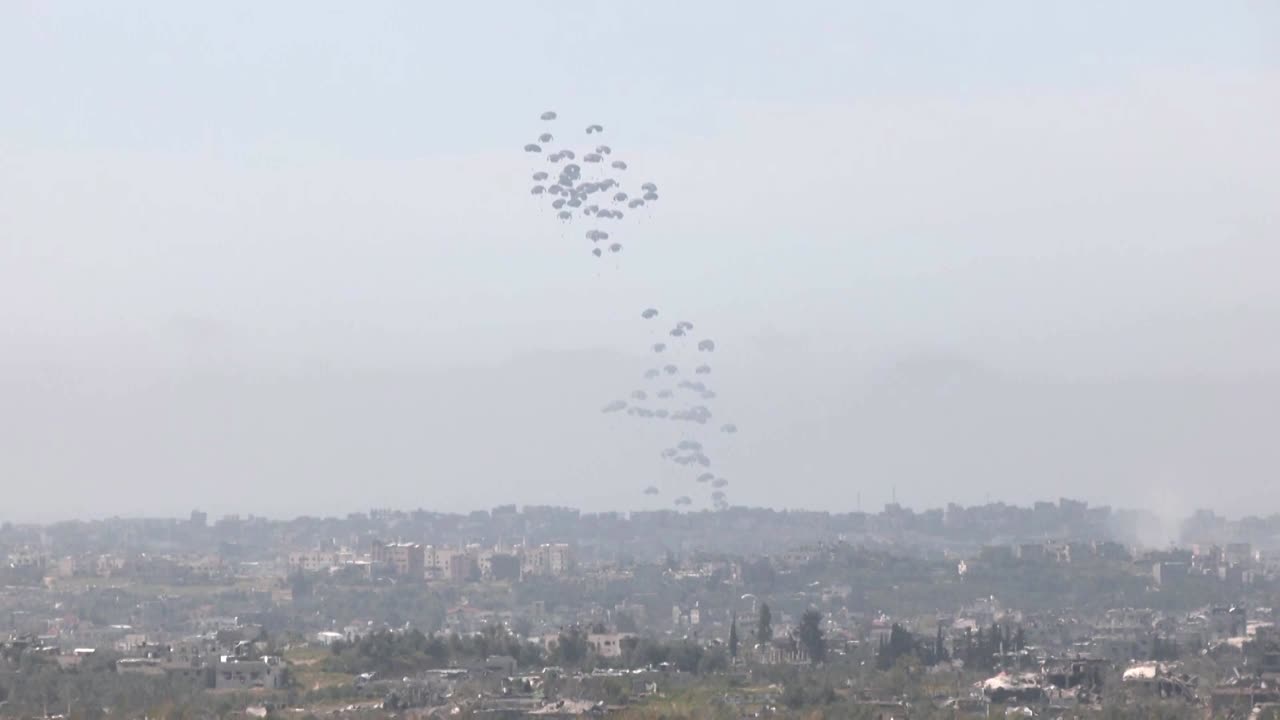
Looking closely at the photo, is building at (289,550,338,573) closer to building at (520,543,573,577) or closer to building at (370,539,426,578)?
building at (370,539,426,578)

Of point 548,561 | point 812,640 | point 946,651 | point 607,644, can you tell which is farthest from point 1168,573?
point 607,644

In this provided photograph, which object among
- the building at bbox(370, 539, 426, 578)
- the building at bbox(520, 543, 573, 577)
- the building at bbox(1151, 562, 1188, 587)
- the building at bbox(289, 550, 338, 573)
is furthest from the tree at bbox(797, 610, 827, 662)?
the building at bbox(289, 550, 338, 573)

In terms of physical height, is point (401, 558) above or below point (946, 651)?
above

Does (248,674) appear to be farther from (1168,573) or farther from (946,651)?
(1168,573)

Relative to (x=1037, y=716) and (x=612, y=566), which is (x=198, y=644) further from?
(x=612, y=566)

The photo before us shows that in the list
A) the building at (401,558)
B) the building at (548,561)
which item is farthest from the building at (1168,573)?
the building at (401,558)

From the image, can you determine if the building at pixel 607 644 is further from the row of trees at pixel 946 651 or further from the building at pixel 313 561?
the building at pixel 313 561

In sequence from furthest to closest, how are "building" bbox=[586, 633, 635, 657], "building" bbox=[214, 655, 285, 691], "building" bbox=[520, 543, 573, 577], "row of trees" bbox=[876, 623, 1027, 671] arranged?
"building" bbox=[520, 543, 573, 577] → "building" bbox=[586, 633, 635, 657] → "row of trees" bbox=[876, 623, 1027, 671] → "building" bbox=[214, 655, 285, 691]

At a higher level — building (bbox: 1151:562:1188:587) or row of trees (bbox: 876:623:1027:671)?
building (bbox: 1151:562:1188:587)
